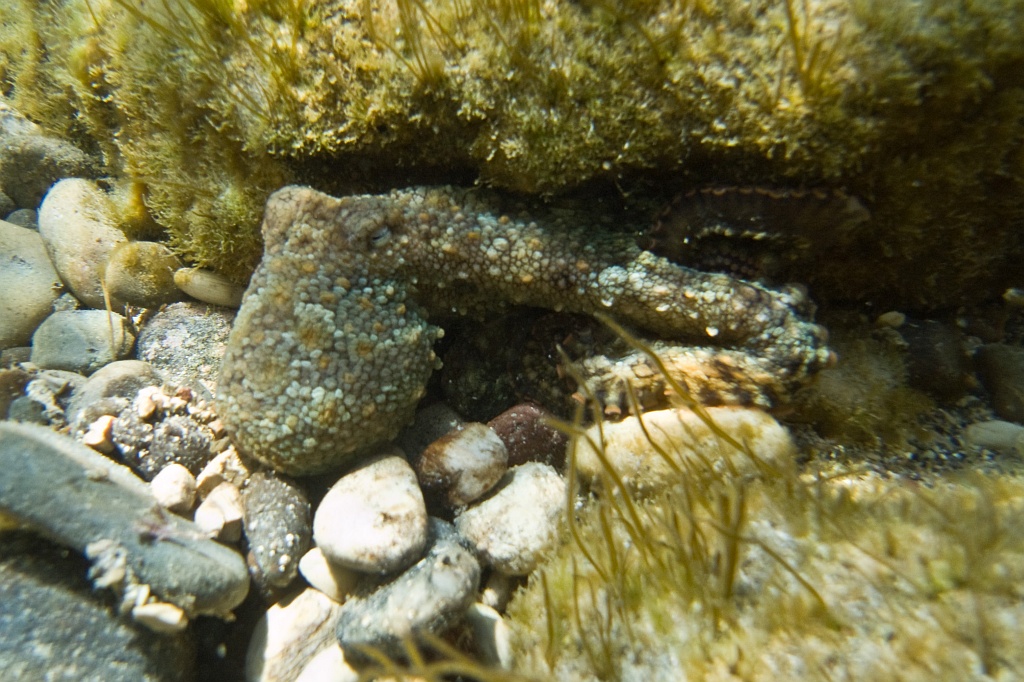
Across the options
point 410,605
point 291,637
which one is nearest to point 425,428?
point 410,605

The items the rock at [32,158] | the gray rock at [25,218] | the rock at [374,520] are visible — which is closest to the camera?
the rock at [374,520]

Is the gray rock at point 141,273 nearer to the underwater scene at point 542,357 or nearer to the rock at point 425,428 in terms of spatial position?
the underwater scene at point 542,357

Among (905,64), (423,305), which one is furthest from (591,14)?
(423,305)

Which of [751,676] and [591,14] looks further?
[591,14]

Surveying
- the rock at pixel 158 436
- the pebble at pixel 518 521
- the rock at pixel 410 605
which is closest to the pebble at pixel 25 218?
the rock at pixel 158 436

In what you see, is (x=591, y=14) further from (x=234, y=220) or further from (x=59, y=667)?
(x=59, y=667)
